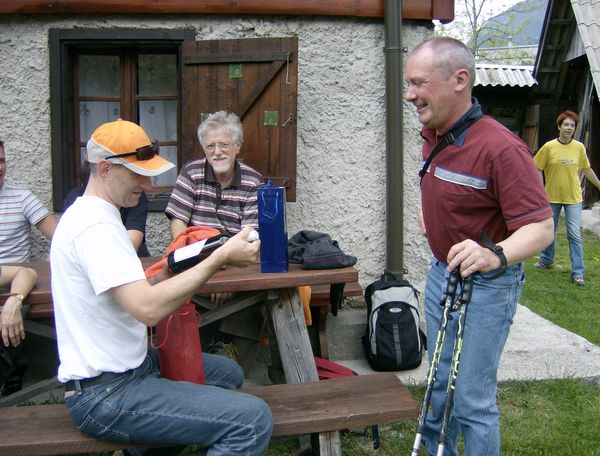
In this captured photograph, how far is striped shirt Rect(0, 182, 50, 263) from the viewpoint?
372cm

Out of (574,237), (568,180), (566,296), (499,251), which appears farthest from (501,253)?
(568,180)

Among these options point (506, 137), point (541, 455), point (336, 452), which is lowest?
point (541, 455)

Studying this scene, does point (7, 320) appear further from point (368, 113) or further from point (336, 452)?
point (368, 113)

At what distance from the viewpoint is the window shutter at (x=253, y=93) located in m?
4.09

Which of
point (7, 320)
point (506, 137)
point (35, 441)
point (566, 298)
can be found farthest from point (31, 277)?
point (566, 298)

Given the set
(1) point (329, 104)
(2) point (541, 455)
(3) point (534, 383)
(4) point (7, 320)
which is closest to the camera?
(4) point (7, 320)

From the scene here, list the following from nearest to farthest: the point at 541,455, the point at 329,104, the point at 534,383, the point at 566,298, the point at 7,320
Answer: the point at 7,320 < the point at 541,455 < the point at 534,383 < the point at 329,104 < the point at 566,298

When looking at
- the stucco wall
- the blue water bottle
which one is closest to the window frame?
the stucco wall

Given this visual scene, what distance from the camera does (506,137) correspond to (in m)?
2.21

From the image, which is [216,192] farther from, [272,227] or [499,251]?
[499,251]

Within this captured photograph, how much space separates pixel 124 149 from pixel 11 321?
1.22m

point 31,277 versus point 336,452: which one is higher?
point 31,277

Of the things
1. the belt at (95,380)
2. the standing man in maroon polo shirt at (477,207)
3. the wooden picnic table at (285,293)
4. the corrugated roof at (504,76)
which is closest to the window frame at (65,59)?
the wooden picnic table at (285,293)

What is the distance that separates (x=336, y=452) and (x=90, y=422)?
3.31 ft
